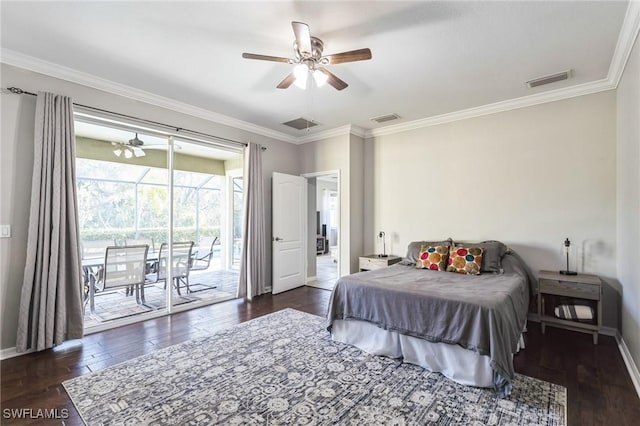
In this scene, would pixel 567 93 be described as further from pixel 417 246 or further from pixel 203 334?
pixel 203 334

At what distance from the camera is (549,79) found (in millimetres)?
3406

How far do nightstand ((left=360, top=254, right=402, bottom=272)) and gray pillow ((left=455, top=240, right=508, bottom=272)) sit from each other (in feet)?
3.94

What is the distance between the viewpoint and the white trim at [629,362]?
2330mm

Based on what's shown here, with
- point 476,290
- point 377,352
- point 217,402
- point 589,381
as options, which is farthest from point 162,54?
point 589,381

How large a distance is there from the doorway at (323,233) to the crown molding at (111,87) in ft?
6.19

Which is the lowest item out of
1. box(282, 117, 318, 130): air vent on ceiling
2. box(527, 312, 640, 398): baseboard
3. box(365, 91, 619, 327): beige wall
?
box(527, 312, 640, 398): baseboard

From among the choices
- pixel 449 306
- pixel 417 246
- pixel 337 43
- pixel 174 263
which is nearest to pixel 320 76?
pixel 337 43

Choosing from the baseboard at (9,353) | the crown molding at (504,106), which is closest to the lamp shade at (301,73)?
the crown molding at (504,106)

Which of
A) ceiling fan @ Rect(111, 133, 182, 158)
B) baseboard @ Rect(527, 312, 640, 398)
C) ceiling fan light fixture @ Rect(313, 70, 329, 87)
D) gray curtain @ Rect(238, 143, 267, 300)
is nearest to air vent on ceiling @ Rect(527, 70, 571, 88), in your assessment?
ceiling fan light fixture @ Rect(313, 70, 329, 87)

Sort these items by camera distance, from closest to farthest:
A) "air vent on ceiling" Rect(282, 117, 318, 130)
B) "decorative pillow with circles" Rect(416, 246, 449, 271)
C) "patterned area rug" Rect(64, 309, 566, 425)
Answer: "patterned area rug" Rect(64, 309, 566, 425)
"decorative pillow with circles" Rect(416, 246, 449, 271)
"air vent on ceiling" Rect(282, 117, 318, 130)

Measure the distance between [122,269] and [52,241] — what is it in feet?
3.80

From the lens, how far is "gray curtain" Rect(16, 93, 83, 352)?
9.65 ft

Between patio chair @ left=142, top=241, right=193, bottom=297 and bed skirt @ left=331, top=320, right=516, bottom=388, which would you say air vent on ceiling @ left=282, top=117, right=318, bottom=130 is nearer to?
patio chair @ left=142, top=241, right=193, bottom=297

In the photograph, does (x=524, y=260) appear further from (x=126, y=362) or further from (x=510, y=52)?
(x=126, y=362)
